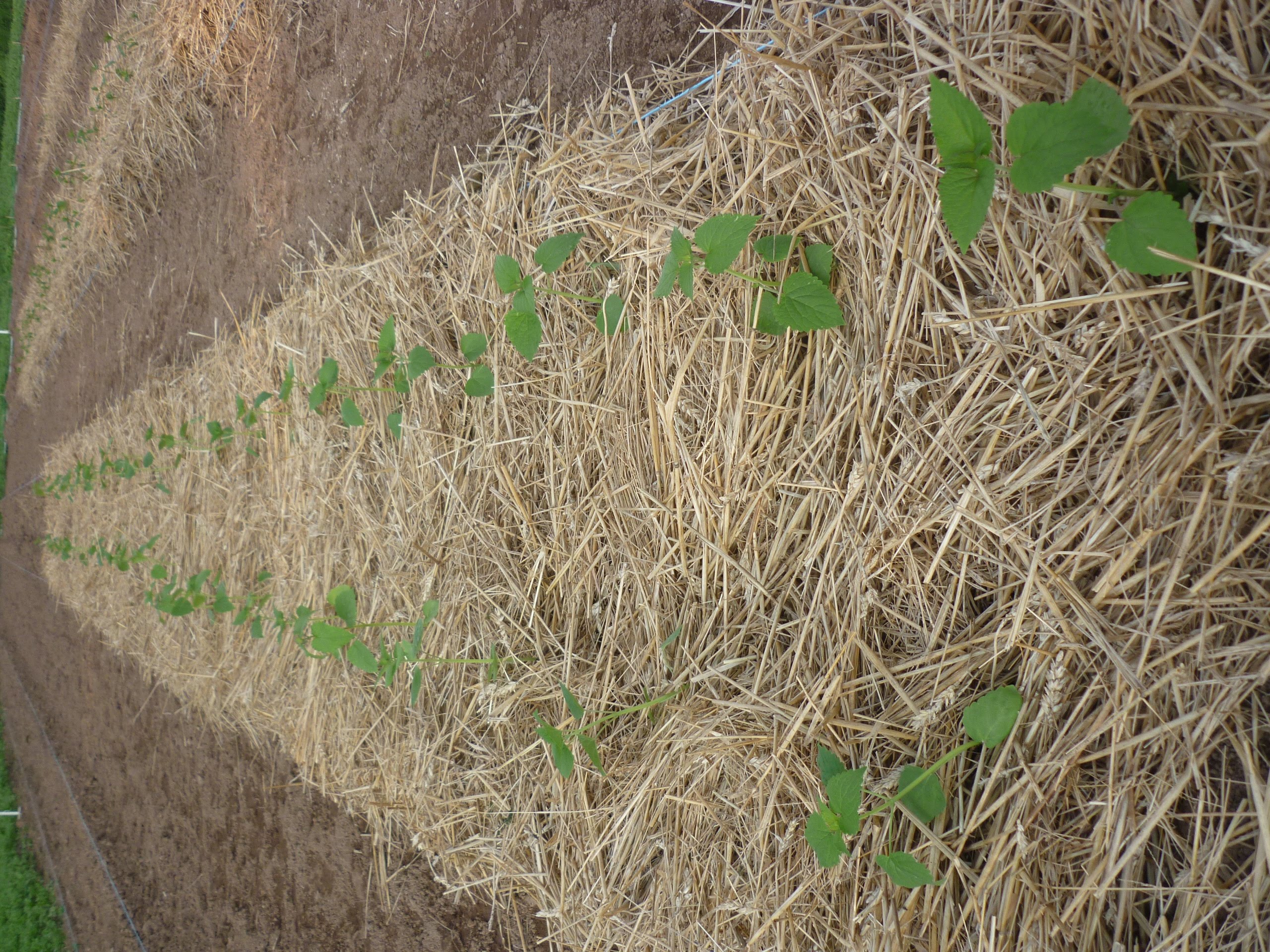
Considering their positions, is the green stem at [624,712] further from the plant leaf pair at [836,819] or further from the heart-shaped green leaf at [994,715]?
the heart-shaped green leaf at [994,715]

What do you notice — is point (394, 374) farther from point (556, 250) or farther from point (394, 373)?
point (556, 250)

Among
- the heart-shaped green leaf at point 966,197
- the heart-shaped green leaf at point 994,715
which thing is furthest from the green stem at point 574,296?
the heart-shaped green leaf at point 994,715

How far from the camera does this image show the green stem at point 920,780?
0.87 meters

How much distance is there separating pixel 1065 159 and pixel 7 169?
8069 millimetres

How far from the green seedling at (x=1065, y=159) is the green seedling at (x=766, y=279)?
0.71 feet

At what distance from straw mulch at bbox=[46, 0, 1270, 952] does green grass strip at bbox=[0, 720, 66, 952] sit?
443 centimetres

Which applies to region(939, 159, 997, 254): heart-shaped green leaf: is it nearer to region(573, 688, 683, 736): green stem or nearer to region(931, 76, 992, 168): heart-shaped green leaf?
region(931, 76, 992, 168): heart-shaped green leaf

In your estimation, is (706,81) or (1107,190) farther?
(706,81)

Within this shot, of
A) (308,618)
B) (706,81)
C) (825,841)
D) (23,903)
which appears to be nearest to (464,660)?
(308,618)

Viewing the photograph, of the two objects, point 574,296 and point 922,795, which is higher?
point 574,296

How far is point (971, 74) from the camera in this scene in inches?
33.9

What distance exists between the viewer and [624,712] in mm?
1209

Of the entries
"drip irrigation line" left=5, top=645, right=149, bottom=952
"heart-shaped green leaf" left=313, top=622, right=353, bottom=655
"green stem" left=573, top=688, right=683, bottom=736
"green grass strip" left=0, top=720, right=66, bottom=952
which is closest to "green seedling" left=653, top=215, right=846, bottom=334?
"green stem" left=573, top=688, right=683, bottom=736

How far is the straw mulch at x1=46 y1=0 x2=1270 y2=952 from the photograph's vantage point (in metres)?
0.74
